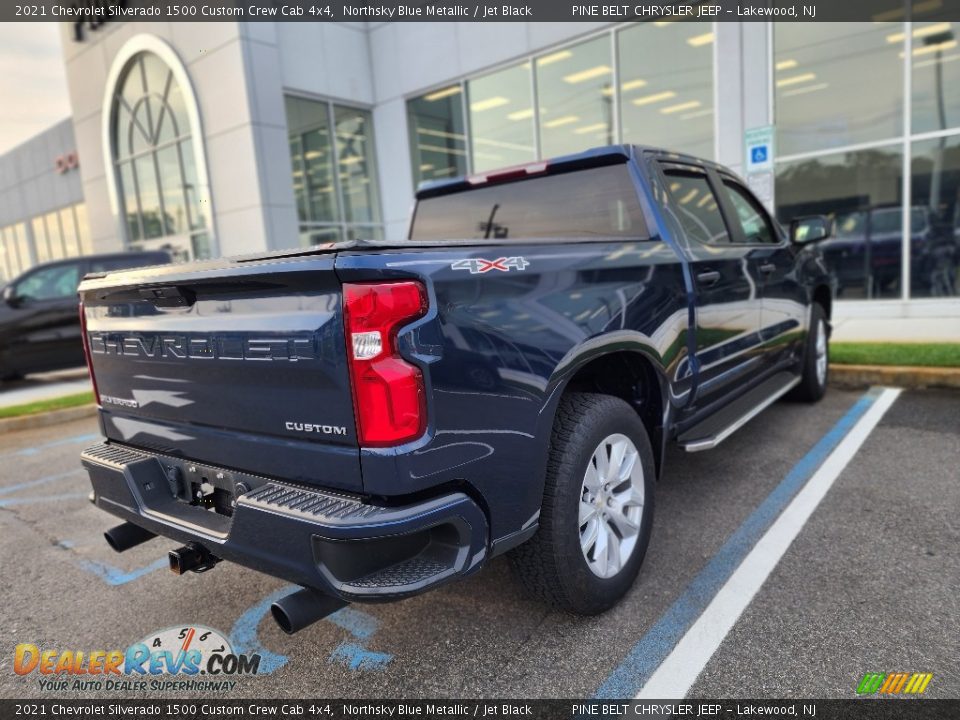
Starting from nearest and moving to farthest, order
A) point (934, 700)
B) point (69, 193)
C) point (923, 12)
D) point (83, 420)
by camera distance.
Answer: point (934, 700)
point (83, 420)
point (923, 12)
point (69, 193)

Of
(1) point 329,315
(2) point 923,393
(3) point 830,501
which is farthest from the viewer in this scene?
(2) point 923,393

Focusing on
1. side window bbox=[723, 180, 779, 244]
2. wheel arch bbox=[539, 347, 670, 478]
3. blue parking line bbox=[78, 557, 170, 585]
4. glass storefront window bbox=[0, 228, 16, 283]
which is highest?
glass storefront window bbox=[0, 228, 16, 283]

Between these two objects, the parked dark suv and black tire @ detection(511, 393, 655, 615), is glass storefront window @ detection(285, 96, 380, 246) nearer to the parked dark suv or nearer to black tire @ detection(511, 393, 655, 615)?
the parked dark suv

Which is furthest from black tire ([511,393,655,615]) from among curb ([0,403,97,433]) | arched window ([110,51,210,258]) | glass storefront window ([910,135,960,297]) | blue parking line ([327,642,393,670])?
arched window ([110,51,210,258])

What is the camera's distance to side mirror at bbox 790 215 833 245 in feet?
15.4

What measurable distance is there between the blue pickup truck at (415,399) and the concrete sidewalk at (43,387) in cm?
682

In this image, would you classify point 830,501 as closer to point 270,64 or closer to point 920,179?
point 920,179

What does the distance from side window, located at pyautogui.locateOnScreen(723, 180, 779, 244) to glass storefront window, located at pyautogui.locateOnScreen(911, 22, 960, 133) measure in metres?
6.44

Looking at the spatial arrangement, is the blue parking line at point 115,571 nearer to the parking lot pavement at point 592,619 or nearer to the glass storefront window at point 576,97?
the parking lot pavement at point 592,619

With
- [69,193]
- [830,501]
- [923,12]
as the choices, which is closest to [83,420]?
[830,501]

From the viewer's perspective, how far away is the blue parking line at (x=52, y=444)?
578 cm

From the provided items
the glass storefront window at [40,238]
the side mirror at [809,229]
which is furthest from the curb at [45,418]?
the glass storefront window at [40,238]

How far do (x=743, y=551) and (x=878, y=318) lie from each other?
27.2 ft

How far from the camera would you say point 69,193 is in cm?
2400
